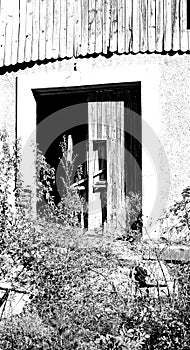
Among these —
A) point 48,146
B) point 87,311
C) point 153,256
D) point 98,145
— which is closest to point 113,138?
point 98,145

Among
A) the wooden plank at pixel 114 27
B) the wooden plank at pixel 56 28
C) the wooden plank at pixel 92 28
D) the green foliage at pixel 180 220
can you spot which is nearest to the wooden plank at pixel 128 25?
the wooden plank at pixel 114 27

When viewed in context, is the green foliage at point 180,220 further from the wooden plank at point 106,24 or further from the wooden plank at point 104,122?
the wooden plank at point 106,24

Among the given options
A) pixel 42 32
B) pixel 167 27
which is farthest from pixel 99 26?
pixel 167 27

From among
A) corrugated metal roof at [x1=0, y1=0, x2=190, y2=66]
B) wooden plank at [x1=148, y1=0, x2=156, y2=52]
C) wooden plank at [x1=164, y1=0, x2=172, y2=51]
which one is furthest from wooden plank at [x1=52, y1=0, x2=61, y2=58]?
wooden plank at [x1=164, y1=0, x2=172, y2=51]

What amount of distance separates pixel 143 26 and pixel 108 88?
869 mm

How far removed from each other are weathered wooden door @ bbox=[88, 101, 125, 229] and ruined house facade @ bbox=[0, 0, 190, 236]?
0.04 ft

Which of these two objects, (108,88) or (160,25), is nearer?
(160,25)

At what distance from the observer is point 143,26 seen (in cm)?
813

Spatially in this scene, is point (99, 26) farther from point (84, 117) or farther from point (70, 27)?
point (84, 117)

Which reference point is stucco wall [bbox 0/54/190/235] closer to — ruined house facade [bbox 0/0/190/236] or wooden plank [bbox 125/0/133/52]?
ruined house facade [bbox 0/0/190/236]

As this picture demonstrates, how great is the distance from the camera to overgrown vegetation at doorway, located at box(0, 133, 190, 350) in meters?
4.52

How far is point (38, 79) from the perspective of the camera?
331 inches

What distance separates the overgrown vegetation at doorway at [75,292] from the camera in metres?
4.52

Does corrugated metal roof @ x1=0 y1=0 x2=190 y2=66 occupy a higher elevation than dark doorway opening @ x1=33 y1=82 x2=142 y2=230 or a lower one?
higher
